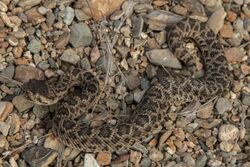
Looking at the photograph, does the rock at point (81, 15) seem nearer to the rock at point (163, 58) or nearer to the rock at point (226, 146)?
the rock at point (163, 58)

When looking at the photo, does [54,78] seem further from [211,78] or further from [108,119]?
[211,78]

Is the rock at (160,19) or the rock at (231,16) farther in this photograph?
the rock at (231,16)

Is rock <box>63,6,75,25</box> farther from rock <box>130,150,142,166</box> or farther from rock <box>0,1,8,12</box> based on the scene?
rock <box>130,150,142,166</box>

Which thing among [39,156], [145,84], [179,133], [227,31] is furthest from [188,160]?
[227,31]

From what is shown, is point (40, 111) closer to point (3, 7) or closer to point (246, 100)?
point (3, 7)

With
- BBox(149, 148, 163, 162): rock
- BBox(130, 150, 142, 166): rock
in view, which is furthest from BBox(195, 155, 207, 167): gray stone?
BBox(130, 150, 142, 166): rock

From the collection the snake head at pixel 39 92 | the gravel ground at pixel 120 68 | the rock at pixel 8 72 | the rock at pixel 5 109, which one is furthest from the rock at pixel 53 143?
the rock at pixel 8 72
